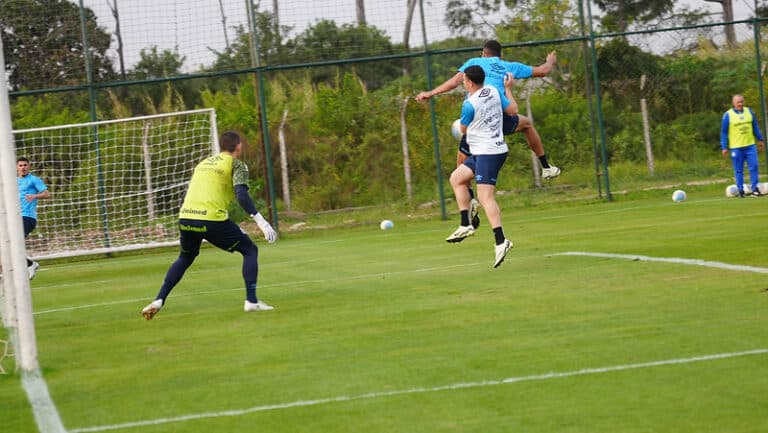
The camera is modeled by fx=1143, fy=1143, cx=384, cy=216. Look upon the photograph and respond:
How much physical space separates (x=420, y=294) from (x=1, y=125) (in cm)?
441

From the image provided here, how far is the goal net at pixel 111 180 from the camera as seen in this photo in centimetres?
2117

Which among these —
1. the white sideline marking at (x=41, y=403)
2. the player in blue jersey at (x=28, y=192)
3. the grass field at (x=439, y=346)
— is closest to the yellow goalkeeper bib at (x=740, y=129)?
the grass field at (x=439, y=346)

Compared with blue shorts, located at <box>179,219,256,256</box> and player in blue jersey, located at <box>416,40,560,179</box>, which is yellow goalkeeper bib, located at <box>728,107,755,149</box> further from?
blue shorts, located at <box>179,219,256,256</box>

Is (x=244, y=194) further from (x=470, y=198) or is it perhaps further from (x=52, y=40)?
(x=52, y=40)

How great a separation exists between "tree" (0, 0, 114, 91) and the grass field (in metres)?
9.18

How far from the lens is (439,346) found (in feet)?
25.3

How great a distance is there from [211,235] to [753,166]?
47.4 ft

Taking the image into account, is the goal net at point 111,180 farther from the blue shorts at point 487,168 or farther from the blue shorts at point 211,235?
the blue shorts at point 211,235

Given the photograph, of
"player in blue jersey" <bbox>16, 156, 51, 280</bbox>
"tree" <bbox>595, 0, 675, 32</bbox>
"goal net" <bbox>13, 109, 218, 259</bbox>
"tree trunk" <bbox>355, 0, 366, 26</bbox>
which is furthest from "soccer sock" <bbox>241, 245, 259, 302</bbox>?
"tree" <bbox>595, 0, 675, 32</bbox>

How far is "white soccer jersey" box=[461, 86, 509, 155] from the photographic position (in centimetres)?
1220

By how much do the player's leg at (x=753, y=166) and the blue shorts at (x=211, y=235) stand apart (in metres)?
13.7

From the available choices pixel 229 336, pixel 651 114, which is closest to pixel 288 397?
pixel 229 336

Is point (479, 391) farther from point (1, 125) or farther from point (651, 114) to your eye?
point (651, 114)

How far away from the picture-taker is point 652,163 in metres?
26.9
